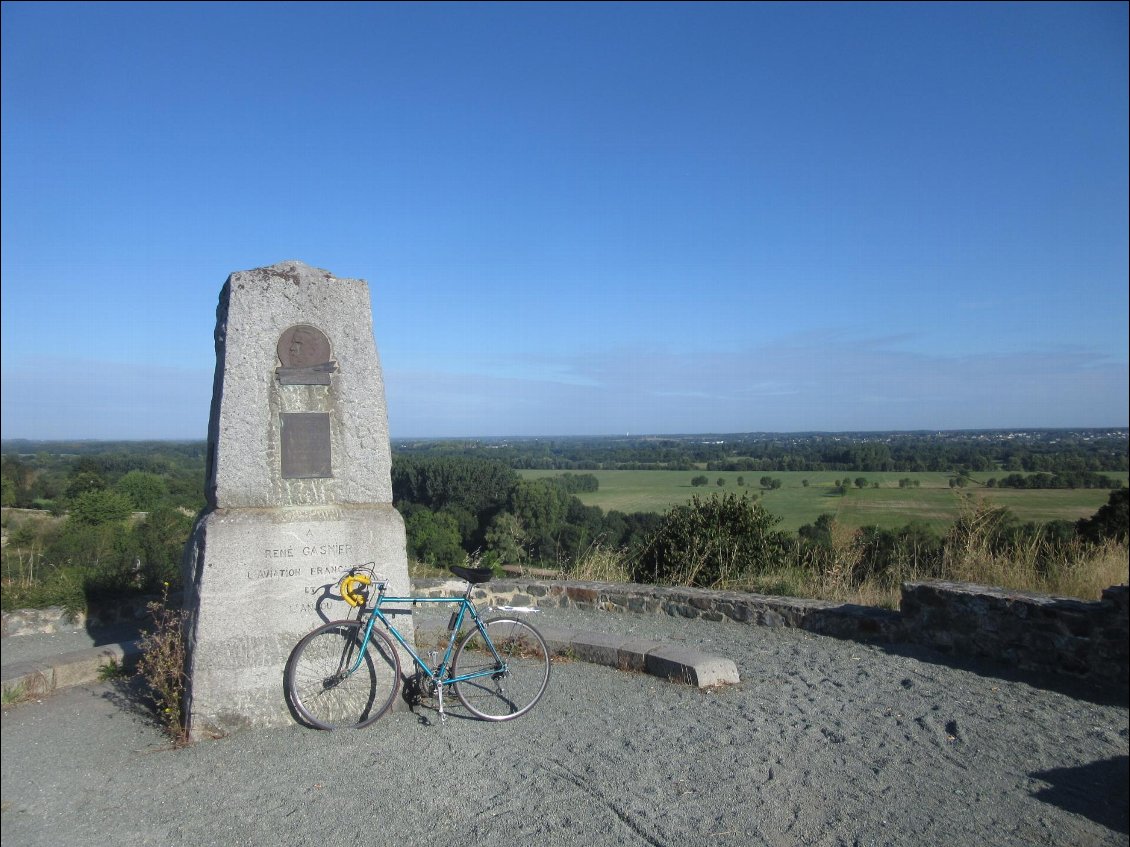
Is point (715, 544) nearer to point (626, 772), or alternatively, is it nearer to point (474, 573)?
point (474, 573)

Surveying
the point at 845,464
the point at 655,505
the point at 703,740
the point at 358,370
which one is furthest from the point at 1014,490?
the point at 358,370

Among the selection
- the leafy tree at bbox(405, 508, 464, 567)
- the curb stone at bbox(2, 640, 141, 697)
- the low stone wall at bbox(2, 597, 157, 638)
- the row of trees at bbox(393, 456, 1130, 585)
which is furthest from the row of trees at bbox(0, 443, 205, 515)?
the curb stone at bbox(2, 640, 141, 697)

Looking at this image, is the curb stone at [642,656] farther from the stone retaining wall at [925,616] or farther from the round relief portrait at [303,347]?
the round relief portrait at [303,347]

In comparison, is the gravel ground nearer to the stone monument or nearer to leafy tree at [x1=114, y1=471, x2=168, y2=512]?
the stone monument

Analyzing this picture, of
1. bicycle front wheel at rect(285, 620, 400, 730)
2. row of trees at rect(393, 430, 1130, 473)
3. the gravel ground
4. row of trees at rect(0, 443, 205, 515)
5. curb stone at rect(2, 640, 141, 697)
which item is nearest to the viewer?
the gravel ground

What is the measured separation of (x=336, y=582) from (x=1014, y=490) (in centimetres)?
1172

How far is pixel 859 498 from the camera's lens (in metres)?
13.2

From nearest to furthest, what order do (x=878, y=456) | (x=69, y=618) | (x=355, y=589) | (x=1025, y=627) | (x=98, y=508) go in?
(x=355, y=589) < (x=1025, y=627) < (x=69, y=618) < (x=98, y=508) < (x=878, y=456)

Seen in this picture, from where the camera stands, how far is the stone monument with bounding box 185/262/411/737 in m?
4.44

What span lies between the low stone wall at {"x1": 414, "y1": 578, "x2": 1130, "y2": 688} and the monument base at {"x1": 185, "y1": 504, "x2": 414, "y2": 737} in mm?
3875

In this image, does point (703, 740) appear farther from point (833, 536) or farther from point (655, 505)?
point (655, 505)

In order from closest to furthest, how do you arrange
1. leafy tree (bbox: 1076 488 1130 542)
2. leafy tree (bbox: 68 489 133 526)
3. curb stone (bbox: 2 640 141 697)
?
curb stone (bbox: 2 640 141 697)
leafy tree (bbox: 1076 488 1130 542)
leafy tree (bbox: 68 489 133 526)

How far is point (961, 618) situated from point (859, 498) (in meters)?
7.56

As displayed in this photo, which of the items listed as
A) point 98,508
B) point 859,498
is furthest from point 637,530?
point 98,508
